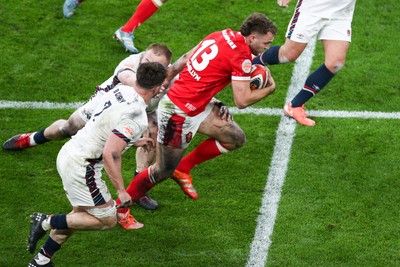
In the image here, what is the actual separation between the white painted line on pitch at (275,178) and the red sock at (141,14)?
70.4 inches

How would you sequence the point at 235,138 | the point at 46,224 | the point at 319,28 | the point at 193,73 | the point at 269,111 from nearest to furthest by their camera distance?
the point at 46,224, the point at 193,73, the point at 235,138, the point at 319,28, the point at 269,111

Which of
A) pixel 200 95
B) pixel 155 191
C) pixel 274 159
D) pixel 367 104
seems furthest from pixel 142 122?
pixel 367 104

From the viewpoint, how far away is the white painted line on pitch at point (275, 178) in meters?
8.16

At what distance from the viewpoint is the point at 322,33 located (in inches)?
368

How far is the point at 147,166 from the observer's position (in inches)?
352

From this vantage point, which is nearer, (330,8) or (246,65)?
(246,65)

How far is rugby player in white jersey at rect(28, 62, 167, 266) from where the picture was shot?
7.29 meters

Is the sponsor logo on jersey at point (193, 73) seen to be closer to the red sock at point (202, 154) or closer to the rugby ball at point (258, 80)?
the rugby ball at point (258, 80)

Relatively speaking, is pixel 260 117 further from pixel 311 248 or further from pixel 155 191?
pixel 311 248

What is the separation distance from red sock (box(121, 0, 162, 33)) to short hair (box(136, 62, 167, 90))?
12.0 ft

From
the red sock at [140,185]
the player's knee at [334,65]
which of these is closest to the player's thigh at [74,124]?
the red sock at [140,185]

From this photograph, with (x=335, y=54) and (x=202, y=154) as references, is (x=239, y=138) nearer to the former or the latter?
(x=202, y=154)

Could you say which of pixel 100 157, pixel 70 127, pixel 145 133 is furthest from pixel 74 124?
pixel 100 157

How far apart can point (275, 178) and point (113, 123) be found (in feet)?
7.83
